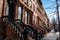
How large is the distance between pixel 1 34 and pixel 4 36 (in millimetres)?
347

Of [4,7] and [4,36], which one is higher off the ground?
[4,7]

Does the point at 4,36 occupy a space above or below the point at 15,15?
below

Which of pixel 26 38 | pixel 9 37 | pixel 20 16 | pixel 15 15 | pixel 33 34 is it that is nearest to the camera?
pixel 26 38

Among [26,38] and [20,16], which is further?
[20,16]

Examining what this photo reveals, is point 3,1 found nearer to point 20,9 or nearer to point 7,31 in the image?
point 7,31

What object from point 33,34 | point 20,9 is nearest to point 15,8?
point 20,9

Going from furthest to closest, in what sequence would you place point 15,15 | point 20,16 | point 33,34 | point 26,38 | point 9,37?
point 20,16 → point 15,15 → point 33,34 → point 9,37 → point 26,38

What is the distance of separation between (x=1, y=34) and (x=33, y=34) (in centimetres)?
328

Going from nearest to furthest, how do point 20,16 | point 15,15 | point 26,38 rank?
point 26,38, point 15,15, point 20,16

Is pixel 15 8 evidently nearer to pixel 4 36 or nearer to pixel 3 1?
pixel 3 1

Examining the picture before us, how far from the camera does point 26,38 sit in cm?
1115

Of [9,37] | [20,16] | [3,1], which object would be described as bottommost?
[9,37]

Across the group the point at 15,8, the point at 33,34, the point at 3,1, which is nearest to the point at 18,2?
the point at 15,8

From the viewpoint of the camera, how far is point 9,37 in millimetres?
12258
